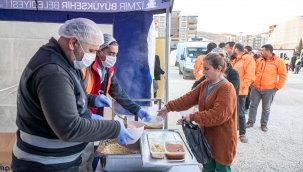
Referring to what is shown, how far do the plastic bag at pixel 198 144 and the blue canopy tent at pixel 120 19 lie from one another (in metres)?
0.90

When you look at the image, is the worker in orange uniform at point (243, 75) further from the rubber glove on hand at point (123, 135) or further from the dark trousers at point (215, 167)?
the rubber glove on hand at point (123, 135)

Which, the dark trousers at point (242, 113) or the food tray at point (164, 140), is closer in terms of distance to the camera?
the food tray at point (164, 140)

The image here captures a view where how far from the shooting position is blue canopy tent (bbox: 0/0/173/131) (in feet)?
8.98

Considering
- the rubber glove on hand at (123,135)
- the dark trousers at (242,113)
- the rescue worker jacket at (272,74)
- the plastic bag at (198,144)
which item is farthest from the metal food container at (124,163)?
the rescue worker jacket at (272,74)

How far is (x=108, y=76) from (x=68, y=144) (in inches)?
38.6

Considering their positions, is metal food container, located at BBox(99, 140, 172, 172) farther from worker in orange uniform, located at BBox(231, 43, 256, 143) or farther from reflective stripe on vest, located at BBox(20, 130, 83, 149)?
worker in orange uniform, located at BBox(231, 43, 256, 143)

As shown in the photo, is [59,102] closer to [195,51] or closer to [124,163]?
[124,163]

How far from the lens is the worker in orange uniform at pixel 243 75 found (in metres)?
3.96

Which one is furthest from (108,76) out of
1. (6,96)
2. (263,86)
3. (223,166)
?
(263,86)

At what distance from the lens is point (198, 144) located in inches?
78.1

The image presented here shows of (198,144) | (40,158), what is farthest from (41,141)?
(198,144)

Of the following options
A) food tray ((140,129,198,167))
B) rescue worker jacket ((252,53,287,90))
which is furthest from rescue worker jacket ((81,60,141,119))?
rescue worker jacket ((252,53,287,90))

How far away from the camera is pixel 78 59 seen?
1.29 m

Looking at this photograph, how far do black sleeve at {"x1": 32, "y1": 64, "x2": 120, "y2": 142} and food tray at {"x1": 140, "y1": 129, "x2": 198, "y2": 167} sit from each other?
0.44 m
